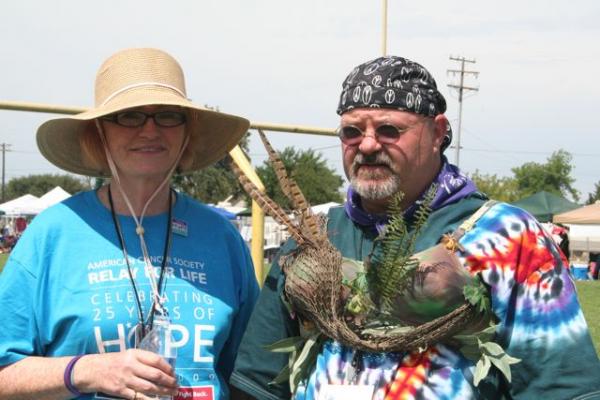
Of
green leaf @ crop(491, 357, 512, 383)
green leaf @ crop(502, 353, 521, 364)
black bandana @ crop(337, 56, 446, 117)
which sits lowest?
green leaf @ crop(491, 357, 512, 383)

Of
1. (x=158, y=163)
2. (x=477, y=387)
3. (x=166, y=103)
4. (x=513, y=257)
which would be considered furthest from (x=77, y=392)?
(x=513, y=257)

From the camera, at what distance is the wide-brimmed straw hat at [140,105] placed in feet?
9.52

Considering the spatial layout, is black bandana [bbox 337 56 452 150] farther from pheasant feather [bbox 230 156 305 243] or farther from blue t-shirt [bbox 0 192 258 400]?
blue t-shirt [bbox 0 192 258 400]

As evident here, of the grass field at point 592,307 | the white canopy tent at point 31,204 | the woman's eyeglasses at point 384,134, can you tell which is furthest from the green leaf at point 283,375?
the white canopy tent at point 31,204

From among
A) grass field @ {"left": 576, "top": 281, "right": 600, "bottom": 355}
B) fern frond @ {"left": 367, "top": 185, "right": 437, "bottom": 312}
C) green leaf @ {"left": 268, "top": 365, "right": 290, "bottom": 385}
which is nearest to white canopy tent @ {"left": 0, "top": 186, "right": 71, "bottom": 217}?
grass field @ {"left": 576, "top": 281, "right": 600, "bottom": 355}

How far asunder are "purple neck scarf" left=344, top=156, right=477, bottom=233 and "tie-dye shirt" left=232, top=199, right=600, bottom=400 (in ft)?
0.13

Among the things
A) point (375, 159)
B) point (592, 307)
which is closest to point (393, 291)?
point (375, 159)

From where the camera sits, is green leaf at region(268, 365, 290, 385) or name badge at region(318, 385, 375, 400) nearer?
name badge at region(318, 385, 375, 400)

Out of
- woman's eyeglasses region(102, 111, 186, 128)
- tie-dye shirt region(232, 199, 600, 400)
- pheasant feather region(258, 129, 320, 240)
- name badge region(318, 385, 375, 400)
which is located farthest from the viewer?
woman's eyeglasses region(102, 111, 186, 128)

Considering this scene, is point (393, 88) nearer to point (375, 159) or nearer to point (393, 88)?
point (393, 88)

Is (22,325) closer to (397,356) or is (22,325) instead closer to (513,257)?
(397,356)

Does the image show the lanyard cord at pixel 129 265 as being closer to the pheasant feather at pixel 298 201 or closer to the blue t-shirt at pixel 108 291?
the blue t-shirt at pixel 108 291

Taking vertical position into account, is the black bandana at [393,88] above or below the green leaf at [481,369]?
above

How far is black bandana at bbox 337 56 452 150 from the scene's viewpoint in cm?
263
